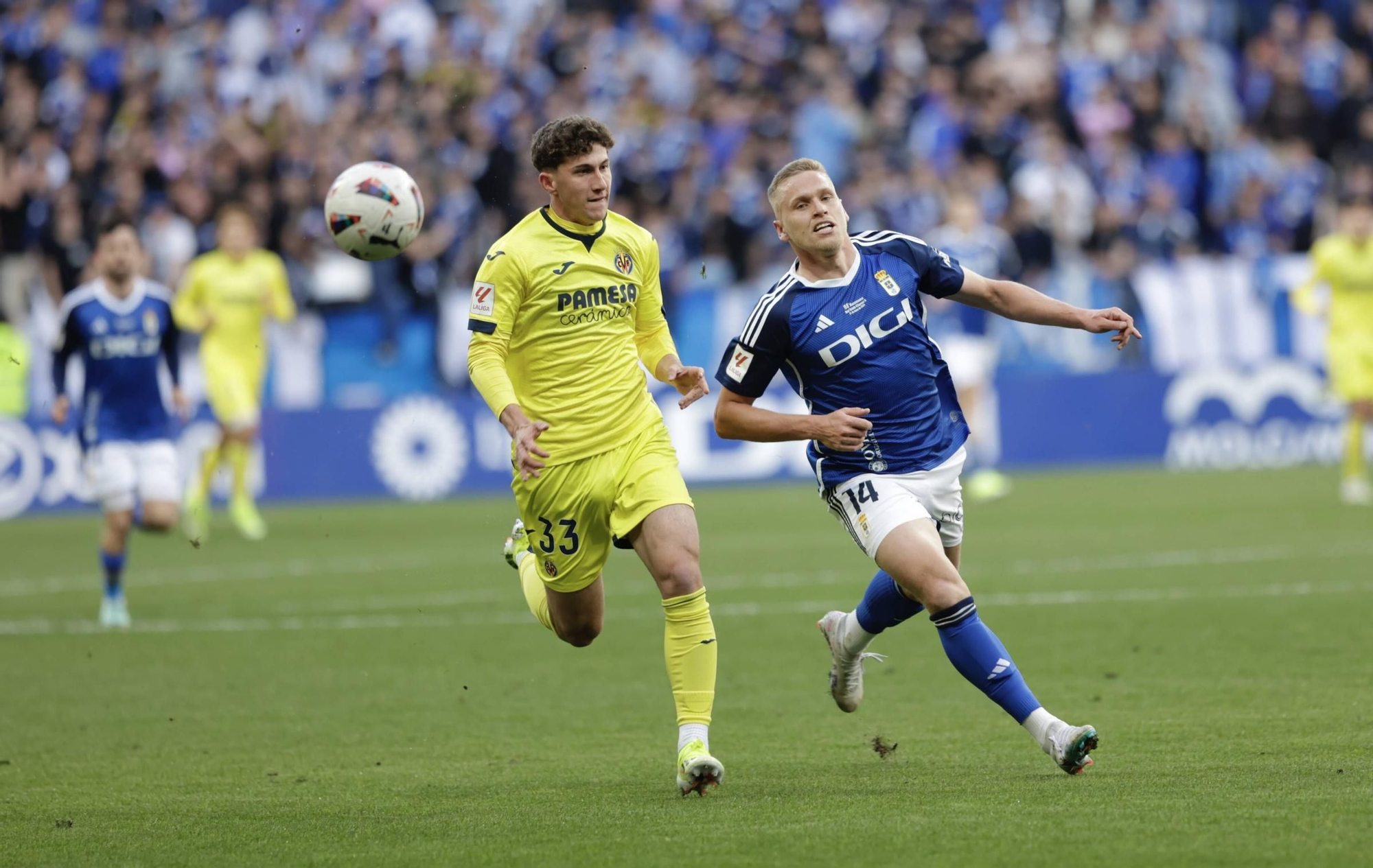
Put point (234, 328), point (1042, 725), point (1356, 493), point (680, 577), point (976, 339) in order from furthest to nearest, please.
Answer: point (976, 339) → point (234, 328) → point (1356, 493) → point (680, 577) → point (1042, 725)

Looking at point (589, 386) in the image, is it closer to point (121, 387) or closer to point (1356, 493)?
point (121, 387)

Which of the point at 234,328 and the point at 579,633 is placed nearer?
the point at 579,633

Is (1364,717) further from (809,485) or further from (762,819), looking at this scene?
(809,485)

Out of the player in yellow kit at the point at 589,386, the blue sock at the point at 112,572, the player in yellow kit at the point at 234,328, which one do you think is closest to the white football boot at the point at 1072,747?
the player in yellow kit at the point at 589,386

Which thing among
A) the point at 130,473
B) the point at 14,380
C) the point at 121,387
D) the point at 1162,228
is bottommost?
Result: the point at 130,473

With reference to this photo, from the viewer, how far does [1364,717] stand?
25.2 ft

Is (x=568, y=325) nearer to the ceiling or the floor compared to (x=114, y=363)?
nearer to the floor

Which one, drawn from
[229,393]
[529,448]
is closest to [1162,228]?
[229,393]

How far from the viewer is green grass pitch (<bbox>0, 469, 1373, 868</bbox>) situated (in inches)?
231

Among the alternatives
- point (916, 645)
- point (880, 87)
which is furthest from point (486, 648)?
point (880, 87)

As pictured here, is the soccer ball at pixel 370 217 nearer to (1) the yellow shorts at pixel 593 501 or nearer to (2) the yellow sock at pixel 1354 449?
(1) the yellow shorts at pixel 593 501

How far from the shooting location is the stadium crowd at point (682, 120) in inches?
856

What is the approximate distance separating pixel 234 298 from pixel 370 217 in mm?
10531

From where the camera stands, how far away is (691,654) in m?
7.18
